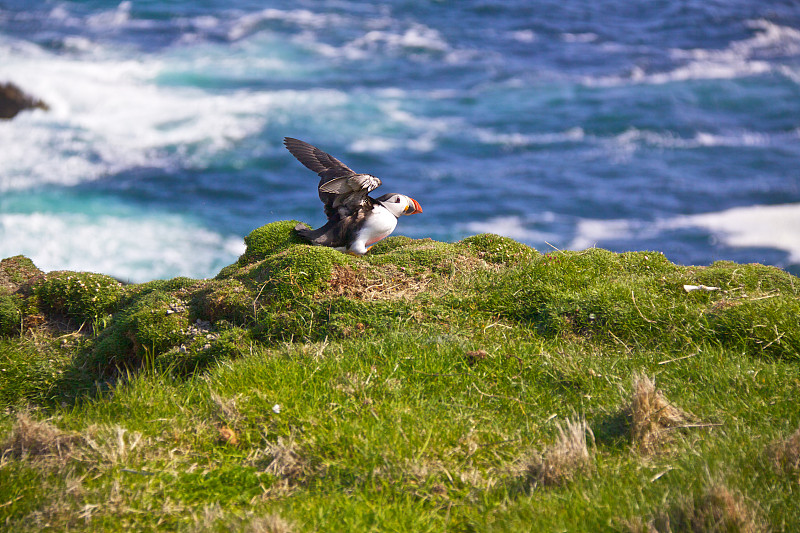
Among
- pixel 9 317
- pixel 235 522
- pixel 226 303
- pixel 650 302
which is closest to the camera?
pixel 235 522

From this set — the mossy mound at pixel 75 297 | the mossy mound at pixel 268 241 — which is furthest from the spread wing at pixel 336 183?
the mossy mound at pixel 75 297

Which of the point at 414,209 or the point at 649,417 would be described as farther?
the point at 414,209

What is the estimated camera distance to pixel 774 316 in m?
5.87

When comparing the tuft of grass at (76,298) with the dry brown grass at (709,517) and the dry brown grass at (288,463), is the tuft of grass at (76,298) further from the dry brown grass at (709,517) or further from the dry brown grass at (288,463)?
the dry brown grass at (709,517)

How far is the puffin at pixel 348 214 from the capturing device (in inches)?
303

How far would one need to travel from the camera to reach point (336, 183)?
25.1 ft

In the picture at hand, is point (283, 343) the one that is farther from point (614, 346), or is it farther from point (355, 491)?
point (614, 346)

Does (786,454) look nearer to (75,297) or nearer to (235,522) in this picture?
(235,522)

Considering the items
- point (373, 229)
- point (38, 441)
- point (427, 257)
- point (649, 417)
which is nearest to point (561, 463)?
point (649, 417)

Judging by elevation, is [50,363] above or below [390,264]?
below

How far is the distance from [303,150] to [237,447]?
4694 mm

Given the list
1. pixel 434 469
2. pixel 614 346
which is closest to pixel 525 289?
pixel 614 346

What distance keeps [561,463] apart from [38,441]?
137 inches

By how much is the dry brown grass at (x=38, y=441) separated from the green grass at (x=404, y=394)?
0.01 metres
